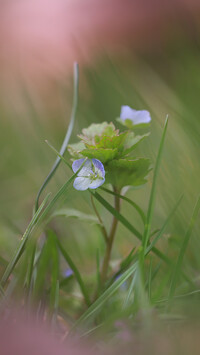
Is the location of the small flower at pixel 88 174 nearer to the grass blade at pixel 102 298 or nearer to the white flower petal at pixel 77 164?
the white flower petal at pixel 77 164

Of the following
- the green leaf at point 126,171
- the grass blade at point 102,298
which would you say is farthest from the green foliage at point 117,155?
the grass blade at point 102,298

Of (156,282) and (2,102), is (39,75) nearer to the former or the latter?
(2,102)

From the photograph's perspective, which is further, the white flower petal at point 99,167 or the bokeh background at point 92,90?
the bokeh background at point 92,90

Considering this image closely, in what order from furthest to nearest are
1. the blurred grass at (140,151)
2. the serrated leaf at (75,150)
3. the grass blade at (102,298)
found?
the blurred grass at (140,151)
the serrated leaf at (75,150)
the grass blade at (102,298)

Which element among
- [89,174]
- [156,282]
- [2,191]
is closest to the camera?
[89,174]

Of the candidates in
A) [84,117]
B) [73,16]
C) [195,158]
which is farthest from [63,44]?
[195,158]

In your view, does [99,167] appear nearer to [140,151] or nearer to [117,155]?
[117,155]

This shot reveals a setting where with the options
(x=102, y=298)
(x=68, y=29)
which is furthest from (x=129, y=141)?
(x=68, y=29)
